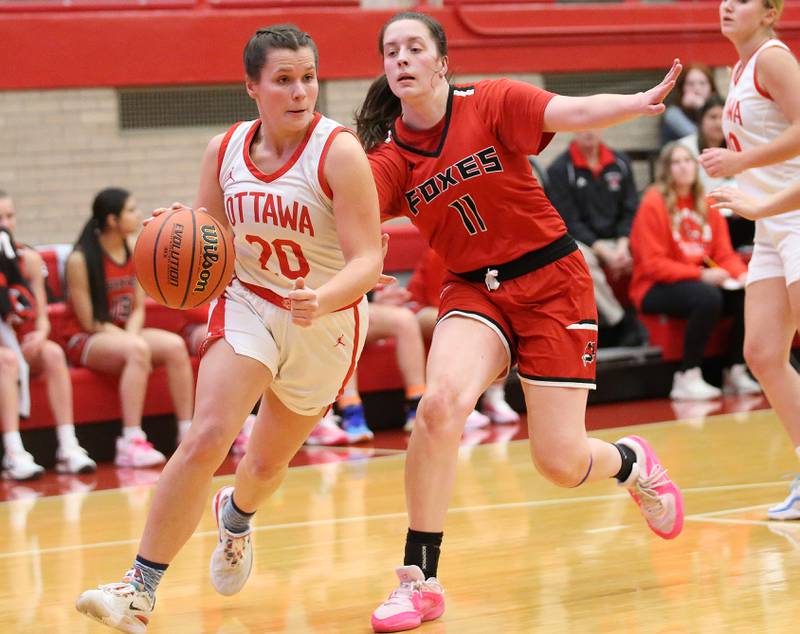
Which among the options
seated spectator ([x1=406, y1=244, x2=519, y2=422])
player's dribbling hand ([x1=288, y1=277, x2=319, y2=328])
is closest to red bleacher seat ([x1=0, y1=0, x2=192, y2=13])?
seated spectator ([x1=406, y1=244, x2=519, y2=422])

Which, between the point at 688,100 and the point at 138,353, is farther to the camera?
the point at 688,100

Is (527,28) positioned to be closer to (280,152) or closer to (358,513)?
(358,513)

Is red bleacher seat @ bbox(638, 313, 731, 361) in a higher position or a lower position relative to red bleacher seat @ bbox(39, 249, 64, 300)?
lower

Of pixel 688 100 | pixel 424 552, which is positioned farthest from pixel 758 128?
pixel 688 100

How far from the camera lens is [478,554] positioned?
475 centimetres

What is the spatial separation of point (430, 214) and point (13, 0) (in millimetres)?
7299

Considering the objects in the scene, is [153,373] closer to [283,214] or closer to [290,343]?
[290,343]

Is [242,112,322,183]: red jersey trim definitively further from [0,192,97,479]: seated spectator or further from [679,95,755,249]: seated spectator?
[679,95,755,249]: seated spectator

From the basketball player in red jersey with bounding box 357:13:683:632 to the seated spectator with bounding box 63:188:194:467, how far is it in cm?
369

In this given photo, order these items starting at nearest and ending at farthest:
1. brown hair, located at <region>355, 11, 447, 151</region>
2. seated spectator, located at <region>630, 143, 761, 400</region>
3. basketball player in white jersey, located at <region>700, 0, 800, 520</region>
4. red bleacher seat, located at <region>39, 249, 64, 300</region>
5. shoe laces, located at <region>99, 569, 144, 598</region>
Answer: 1. shoe laces, located at <region>99, 569, 144, 598</region>
2. brown hair, located at <region>355, 11, 447, 151</region>
3. basketball player in white jersey, located at <region>700, 0, 800, 520</region>
4. red bleacher seat, located at <region>39, 249, 64, 300</region>
5. seated spectator, located at <region>630, 143, 761, 400</region>

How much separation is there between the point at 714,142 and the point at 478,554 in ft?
17.6

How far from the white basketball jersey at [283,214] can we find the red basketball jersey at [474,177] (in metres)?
0.31

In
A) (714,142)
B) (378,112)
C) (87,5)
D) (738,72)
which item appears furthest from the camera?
(87,5)

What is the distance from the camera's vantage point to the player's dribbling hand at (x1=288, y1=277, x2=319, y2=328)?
11.3ft
